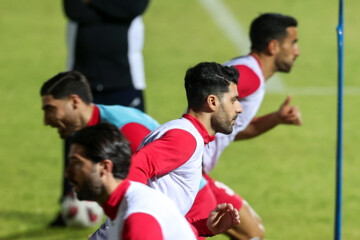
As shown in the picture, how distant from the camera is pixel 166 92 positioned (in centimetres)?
1435

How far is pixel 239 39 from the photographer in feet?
58.4

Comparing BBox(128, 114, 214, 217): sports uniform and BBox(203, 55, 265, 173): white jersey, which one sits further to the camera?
BBox(203, 55, 265, 173): white jersey

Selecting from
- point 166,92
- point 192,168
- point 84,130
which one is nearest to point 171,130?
point 192,168

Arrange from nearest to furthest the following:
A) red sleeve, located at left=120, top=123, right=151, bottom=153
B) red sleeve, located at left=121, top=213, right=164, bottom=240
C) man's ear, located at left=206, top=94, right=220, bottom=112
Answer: red sleeve, located at left=121, top=213, right=164, bottom=240 → man's ear, located at left=206, top=94, right=220, bottom=112 → red sleeve, located at left=120, top=123, right=151, bottom=153

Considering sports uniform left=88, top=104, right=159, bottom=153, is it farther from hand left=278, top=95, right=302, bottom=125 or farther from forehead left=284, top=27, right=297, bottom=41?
forehead left=284, top=27, right=297, bottom=41

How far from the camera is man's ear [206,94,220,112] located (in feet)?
16.3

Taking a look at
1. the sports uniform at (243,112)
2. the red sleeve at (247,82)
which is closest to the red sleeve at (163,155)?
the sports uniform at (243,112)

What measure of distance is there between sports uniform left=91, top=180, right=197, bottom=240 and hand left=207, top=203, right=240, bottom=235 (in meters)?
0.56

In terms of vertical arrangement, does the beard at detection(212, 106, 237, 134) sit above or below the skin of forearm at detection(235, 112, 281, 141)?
above

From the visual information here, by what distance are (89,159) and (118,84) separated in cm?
479

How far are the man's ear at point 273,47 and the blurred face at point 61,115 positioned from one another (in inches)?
69.2

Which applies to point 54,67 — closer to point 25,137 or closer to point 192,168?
point 25,137

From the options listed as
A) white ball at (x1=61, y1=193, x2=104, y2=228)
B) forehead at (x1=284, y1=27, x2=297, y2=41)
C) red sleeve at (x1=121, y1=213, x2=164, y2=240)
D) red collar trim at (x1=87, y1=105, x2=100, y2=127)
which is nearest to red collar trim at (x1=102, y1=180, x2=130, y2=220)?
red sleeve at (x1=121, y1=213, x2=164, y2=240)

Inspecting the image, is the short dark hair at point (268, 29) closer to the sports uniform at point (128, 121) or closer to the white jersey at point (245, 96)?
the white jersey at point (245, 96)
